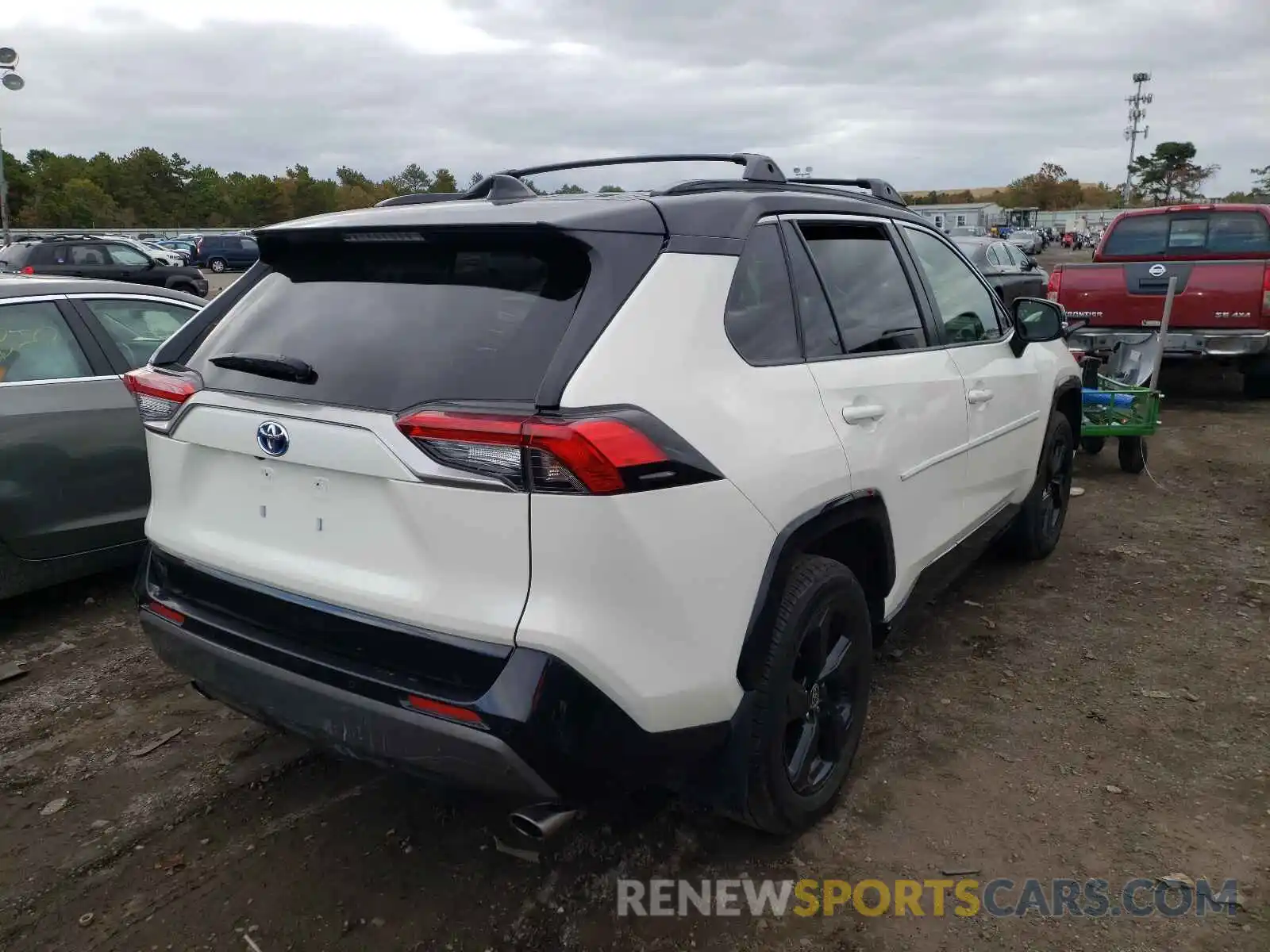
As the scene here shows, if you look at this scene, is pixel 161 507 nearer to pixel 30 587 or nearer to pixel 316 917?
pixel 316 917

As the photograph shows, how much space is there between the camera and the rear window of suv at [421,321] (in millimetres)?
2051

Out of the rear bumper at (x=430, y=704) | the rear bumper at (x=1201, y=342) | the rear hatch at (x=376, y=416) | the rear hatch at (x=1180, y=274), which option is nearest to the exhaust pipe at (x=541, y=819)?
the rear bumper at (x=430, y=704)

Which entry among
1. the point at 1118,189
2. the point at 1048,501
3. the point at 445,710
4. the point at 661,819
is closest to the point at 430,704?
the point at 445,710

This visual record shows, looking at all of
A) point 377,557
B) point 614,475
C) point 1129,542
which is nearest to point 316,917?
point 377,557

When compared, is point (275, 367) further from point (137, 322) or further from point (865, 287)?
point (137, 322)

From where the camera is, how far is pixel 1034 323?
4.36 metres

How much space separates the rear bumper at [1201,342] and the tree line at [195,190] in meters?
57.5

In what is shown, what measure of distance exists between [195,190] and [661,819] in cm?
9676

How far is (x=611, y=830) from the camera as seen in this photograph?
2791mm

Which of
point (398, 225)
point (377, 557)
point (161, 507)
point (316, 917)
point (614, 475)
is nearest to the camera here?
point (614, 475)

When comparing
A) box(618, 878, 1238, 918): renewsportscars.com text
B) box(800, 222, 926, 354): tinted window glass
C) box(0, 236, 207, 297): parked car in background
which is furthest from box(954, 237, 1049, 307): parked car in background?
box(0, 236, 207, 297): parked car in background

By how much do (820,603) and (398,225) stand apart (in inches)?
58.7

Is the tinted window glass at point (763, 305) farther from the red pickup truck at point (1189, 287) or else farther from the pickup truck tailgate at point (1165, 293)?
the pickup truck tailgate at point (1165, 293)

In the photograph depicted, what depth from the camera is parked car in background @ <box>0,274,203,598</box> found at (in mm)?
4137
